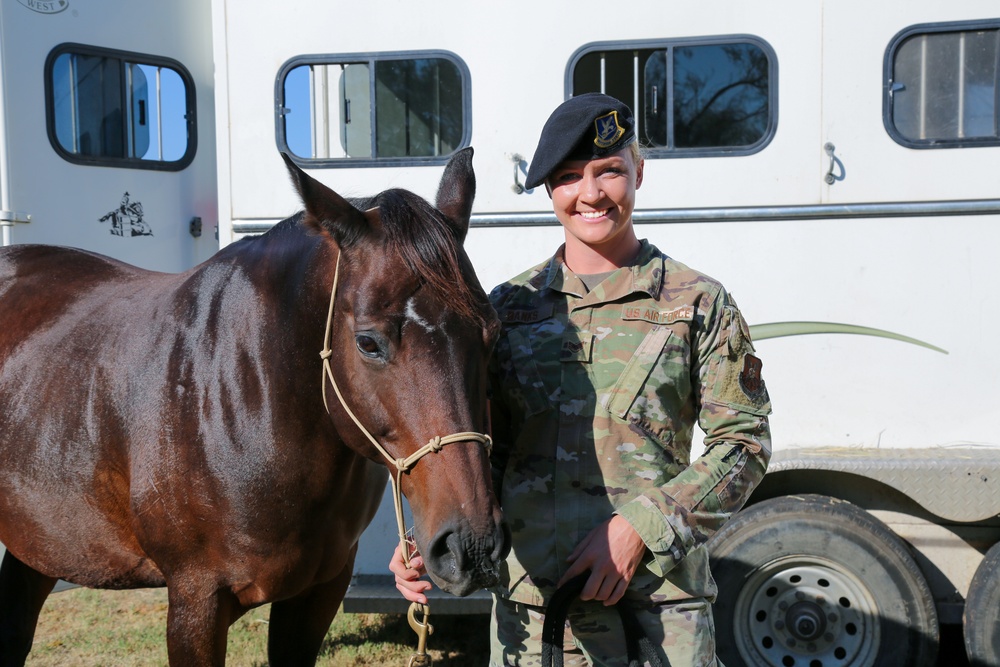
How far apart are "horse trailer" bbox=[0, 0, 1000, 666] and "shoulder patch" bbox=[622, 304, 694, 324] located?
6.22 ft

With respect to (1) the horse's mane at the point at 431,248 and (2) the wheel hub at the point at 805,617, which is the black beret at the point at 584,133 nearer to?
(1) the horse's mane at the point at 431,248

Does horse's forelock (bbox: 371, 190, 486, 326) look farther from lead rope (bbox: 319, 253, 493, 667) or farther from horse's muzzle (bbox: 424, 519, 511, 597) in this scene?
horse's muzzle (bbox: 424, 519, 511, 597)

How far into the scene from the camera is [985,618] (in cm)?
335

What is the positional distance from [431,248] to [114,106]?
3415 mm

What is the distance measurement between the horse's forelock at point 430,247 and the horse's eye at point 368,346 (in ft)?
0.58

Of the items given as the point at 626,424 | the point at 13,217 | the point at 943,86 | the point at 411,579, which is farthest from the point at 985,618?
the point at 13,217

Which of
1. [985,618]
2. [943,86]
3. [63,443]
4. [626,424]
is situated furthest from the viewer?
[943,86]

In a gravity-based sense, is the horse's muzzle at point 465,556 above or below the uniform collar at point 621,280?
below

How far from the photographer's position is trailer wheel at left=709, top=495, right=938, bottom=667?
11.2 ft

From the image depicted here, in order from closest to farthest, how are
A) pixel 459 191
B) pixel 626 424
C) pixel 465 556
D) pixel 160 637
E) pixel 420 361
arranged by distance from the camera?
pixel 465 556 < pixel 420 361 < pixel 626 424 < pixel 459 191 < pixel 160 637

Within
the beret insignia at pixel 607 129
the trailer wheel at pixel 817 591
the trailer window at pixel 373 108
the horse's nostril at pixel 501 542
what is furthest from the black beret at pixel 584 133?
the trailer wheel at pixel 817 591

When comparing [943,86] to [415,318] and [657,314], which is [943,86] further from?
[415,318]

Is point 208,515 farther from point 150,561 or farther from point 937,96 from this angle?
point 937,96

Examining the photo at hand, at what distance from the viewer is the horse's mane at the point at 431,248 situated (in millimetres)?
1738
